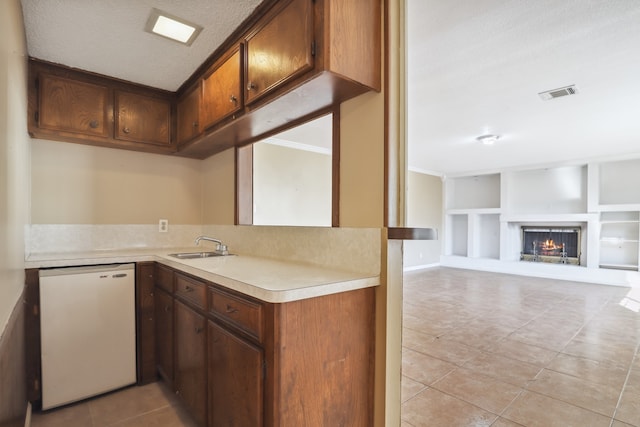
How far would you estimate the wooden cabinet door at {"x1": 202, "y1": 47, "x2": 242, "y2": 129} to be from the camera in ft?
6.03

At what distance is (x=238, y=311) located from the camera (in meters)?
1.28

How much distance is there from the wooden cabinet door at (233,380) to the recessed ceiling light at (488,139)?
189 inches

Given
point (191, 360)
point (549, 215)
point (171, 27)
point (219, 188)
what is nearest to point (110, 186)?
point (219, 188)

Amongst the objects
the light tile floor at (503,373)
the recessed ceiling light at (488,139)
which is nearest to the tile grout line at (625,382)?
the light tile floor at (503,373)

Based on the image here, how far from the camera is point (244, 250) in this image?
2.41 metres

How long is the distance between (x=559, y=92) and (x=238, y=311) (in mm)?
3649

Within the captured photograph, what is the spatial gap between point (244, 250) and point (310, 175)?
10.8 ft

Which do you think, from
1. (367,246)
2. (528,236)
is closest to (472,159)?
(528,236)

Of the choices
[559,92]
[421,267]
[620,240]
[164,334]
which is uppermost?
[559,92]

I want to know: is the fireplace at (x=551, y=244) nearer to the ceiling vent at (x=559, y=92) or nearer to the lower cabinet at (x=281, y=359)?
the ceiling vent at (x=559, y=92)

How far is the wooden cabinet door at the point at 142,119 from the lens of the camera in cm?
250

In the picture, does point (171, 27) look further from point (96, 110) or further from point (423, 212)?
point (423, 212)

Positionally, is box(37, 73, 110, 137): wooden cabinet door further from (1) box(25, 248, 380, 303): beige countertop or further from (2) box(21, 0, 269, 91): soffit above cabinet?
(1) box(25, 248, 380, 303): beige countertop

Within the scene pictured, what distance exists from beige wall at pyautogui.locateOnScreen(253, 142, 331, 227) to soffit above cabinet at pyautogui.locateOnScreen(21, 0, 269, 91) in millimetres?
2339
